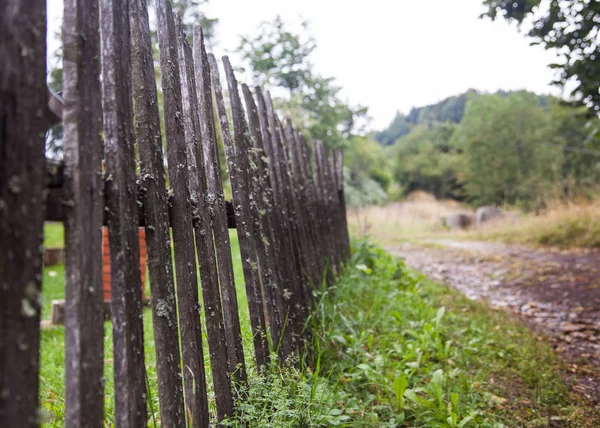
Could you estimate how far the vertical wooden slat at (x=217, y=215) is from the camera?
1944 mm

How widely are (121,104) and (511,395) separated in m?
3.03

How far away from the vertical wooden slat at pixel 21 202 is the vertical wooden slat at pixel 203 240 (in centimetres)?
86

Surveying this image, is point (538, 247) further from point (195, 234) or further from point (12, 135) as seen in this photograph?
point (12, 135)

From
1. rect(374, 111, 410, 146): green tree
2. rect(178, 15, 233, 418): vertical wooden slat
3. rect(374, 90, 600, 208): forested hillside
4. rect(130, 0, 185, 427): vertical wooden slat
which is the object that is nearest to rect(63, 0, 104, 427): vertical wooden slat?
rect(130, 0, 185, 427): vertical wooden slat

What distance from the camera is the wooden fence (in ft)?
2.87

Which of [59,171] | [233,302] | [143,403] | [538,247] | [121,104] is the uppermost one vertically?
[121,104]

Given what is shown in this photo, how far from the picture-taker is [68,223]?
3.47 feet

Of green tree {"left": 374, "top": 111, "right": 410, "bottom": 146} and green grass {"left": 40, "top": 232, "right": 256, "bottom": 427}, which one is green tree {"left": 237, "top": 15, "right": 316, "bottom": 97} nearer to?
green grass {"left": 40, "top": 232, "right": 256, "bottom": 427}

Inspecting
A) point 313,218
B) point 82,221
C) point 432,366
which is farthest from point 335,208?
point 82,221

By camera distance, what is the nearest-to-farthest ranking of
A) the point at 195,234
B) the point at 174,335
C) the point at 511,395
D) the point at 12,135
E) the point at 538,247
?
1. the point at 12,135
2. the point at 174,335
3. the point at 195,234
4. the point at 511,395
5. the point at 538,247

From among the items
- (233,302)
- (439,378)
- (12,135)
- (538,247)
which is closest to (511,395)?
(439,378)

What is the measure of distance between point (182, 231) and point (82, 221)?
564mm

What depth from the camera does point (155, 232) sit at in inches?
56.3

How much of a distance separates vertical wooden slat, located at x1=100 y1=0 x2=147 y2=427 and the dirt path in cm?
306
